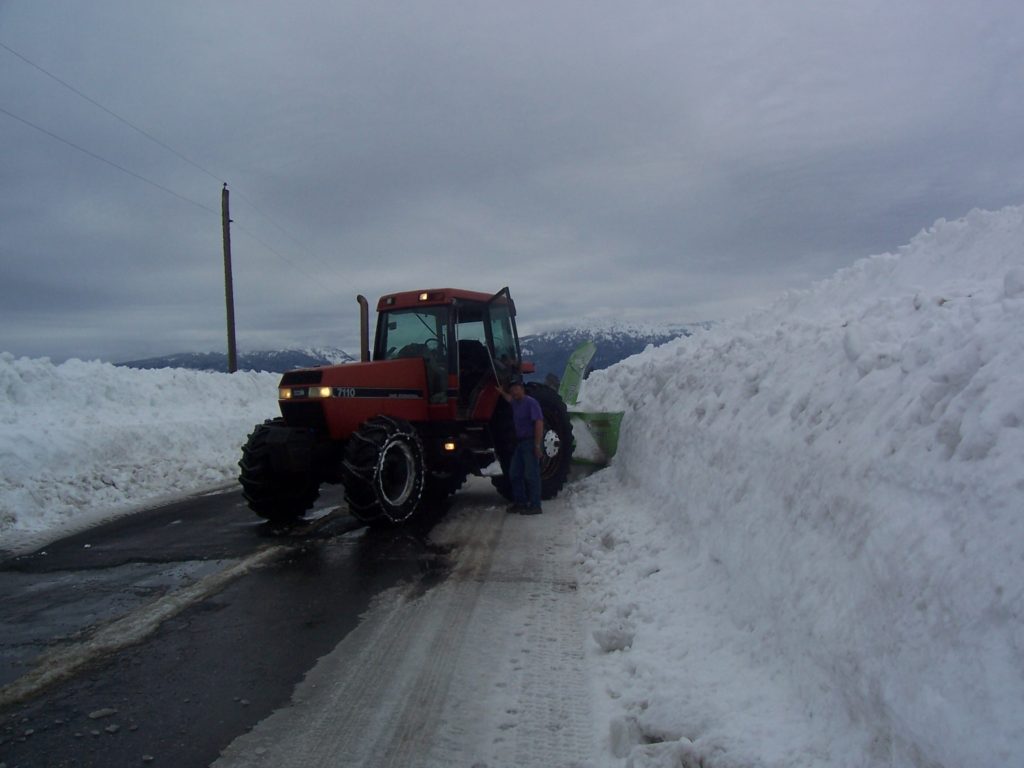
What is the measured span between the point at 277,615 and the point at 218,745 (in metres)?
1.84

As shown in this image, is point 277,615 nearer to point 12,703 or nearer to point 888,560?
point 12,703

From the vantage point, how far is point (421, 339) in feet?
30.4

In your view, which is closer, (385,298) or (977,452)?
(977,452)

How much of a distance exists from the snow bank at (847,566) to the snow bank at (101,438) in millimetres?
7227

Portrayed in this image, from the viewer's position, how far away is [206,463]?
43.1 feet

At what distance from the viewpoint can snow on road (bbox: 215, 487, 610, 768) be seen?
3.35 m

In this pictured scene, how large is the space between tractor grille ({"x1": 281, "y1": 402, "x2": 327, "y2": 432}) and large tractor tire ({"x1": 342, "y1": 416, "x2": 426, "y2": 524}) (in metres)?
0.55

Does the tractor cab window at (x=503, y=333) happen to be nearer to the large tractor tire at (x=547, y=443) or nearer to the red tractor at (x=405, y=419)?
the red tractor at (x=405, y=419)

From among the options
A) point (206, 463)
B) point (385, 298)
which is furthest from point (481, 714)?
point (206, 463)

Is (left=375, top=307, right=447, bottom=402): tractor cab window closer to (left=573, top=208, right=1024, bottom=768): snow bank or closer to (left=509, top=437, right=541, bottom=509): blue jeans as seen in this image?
(left=509, top=437, right=541, bottom=509): blue jeans

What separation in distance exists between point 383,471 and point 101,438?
21.8 feet

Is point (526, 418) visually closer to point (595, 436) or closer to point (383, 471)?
point (383, 471)

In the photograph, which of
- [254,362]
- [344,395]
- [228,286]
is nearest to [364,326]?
[344,395]

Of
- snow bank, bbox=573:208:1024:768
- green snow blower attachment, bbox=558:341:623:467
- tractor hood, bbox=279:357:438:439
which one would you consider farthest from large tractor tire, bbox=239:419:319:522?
green snow blower attachment, bbox=558:341:623:467
